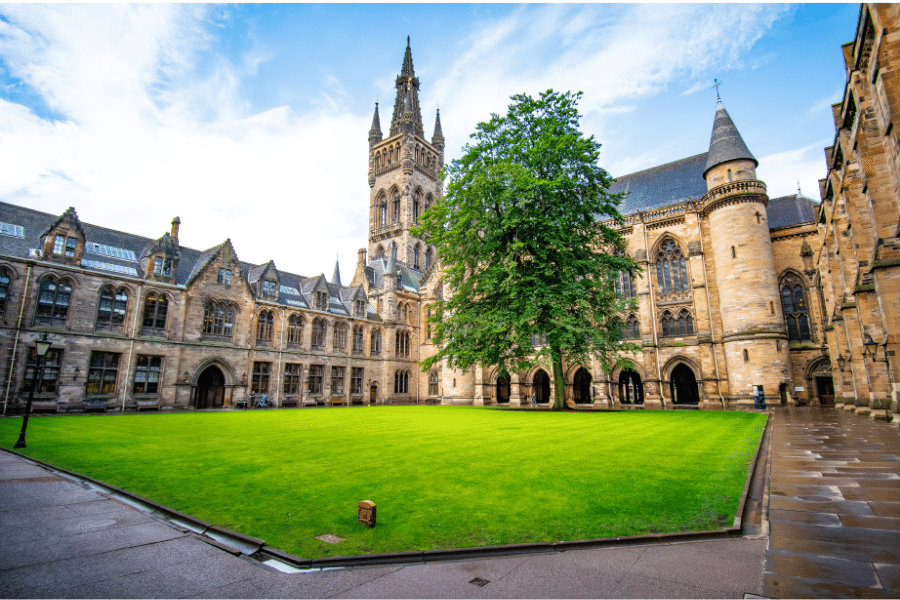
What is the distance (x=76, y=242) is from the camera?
2422 cm

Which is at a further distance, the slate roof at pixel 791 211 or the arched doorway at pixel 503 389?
the arched doorway at pixel 503 389

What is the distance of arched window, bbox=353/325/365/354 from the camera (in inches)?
1564

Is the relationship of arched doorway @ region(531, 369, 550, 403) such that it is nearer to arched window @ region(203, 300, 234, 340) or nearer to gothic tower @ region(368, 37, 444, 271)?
arched window @ region(203, 300, 234, 340)

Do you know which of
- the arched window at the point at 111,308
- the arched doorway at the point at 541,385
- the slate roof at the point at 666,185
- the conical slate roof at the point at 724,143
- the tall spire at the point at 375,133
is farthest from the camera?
the tall spire at the point at 375,133

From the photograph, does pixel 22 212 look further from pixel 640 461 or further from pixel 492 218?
pixel 640 461

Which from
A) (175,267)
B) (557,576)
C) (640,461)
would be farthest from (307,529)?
(175,267)

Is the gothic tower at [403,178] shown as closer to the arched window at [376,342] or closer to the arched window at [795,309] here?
the arched window at [376,342]

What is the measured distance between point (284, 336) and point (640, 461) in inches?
1210

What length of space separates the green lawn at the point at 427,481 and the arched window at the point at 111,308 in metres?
15.8

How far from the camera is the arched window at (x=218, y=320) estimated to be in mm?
29391

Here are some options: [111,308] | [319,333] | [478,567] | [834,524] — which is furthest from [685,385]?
[111,308]

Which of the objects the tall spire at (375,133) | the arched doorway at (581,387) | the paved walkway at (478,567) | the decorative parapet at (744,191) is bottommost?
the paved walkway at (478,567)

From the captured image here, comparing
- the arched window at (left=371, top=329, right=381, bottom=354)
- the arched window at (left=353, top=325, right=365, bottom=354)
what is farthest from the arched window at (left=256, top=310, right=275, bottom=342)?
the arched window at (left=371, top=329, right=381, bottom=354)

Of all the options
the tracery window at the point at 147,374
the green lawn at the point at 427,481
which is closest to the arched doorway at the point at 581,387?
the green lawn at the point at 427,481
